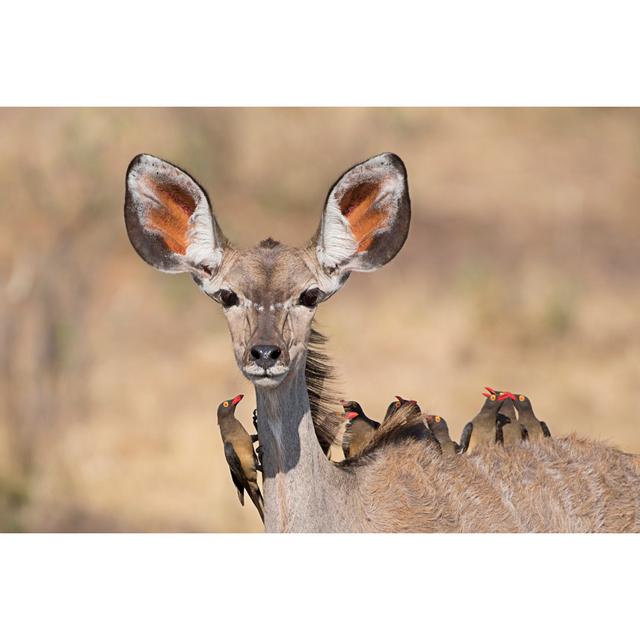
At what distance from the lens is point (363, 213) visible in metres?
6.15

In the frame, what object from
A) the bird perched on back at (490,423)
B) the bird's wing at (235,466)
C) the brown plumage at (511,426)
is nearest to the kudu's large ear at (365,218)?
the bird's wing at (235,466)

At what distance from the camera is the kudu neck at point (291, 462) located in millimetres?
5949

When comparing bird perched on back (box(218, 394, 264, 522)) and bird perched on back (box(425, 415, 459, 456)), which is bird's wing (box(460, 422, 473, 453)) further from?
bird perched on back (box(218, 394, 264, 522))

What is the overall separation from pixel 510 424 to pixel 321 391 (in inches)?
86.6

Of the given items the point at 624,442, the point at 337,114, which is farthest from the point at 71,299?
the point at 624,442

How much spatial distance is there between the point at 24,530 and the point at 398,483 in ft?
28.8

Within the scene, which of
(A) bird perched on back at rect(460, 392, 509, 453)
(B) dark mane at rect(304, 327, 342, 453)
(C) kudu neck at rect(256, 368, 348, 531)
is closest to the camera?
(C) kudu neck at rect(256, 368, 348, 531)

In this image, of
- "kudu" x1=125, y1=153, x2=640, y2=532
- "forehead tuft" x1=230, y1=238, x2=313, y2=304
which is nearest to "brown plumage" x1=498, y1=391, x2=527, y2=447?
"kudu" x1=125, y1=153, x2=640, y2=532

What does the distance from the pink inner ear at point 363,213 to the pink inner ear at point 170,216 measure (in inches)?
31.1

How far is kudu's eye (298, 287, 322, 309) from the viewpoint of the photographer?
588cm

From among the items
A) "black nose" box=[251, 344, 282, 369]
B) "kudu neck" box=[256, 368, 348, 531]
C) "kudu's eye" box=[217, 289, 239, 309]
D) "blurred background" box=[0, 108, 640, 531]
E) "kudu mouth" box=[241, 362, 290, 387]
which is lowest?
"kudu neck" box=[256, 368, 348, 531]

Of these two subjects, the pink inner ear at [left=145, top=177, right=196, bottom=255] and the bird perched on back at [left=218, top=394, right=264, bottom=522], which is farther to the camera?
the bird perched on back at [left=218, top=394, right=264, bottom=522]

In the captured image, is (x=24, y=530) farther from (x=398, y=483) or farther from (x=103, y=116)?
(x=398, y=483)

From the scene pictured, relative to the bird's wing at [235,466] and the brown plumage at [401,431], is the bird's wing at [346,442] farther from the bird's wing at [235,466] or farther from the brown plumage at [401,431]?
the bird's wing at [235,466]
